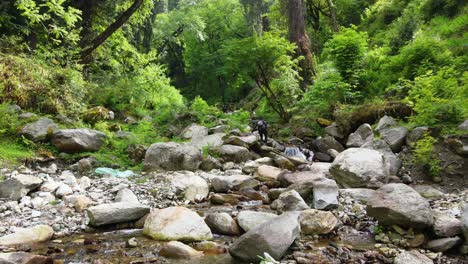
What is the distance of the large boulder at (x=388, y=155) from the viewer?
7.74 meters

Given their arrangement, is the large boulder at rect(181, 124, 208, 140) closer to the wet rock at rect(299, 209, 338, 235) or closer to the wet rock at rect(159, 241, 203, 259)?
the wet rock at rect(299, 209, 338, 235)

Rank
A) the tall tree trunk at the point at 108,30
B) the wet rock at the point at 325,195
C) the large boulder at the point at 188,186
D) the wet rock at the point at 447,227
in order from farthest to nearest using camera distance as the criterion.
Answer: the tall tree trunk at the point at 108,30, the large boulder at the point at 188,186, the wet rock at the point at 325,195, the wet rock at the point at 447,227

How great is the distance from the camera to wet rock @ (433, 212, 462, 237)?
15.6 ft

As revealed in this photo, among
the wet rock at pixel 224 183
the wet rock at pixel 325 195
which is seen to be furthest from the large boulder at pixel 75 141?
the wet rock at pixel 325 195

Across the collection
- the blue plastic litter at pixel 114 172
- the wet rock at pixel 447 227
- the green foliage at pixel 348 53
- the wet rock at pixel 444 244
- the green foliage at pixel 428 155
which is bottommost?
the blue plastic litter at pixel 114 172

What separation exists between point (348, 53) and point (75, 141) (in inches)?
Result: 346

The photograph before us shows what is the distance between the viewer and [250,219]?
217 inches

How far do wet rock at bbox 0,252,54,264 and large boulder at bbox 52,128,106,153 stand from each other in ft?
15.3

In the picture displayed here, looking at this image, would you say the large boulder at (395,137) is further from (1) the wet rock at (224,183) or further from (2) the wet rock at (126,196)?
(2) the wet rock at (126,196)

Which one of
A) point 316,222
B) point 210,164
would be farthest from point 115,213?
point 210,164

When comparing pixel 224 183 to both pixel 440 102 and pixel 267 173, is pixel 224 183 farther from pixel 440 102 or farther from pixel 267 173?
pixel 440 102

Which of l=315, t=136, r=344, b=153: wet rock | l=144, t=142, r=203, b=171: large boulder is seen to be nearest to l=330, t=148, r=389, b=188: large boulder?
l=315, t=136, r=344, b=153: wet rock

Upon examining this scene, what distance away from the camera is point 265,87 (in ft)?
45.8

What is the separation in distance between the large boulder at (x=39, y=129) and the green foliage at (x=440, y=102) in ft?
26.8
